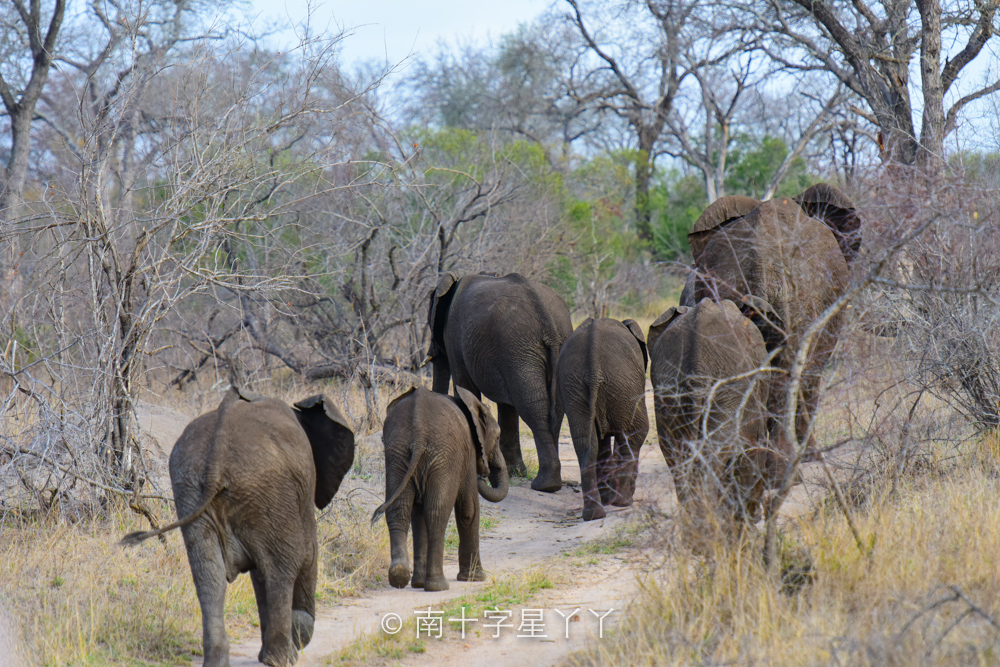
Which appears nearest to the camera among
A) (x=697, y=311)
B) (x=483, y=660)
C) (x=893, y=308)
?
(x=483, y=660)

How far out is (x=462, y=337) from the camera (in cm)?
862

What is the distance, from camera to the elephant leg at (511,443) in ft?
29.4

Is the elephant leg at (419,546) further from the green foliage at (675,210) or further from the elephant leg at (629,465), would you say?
the green foliage at (675,210)

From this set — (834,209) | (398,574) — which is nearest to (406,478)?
(398,574)

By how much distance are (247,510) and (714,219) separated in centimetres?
434

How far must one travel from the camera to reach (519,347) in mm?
8016

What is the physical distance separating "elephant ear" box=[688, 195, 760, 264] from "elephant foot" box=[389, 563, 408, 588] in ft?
10.6

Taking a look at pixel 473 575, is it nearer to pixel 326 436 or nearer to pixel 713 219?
pixel 326 436

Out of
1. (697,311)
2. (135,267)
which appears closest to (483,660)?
(697,311)

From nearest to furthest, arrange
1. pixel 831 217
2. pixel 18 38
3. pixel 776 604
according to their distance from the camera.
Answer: pixel 776 604, pixel 831 217, pixel 18 38

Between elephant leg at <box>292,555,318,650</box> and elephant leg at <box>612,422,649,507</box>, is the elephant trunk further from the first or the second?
elephant leg at <box>292,555,318,650</box>

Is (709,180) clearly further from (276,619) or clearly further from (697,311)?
(276,619)

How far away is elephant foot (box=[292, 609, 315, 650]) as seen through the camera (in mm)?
4539

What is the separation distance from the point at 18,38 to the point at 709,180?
15098 mm
